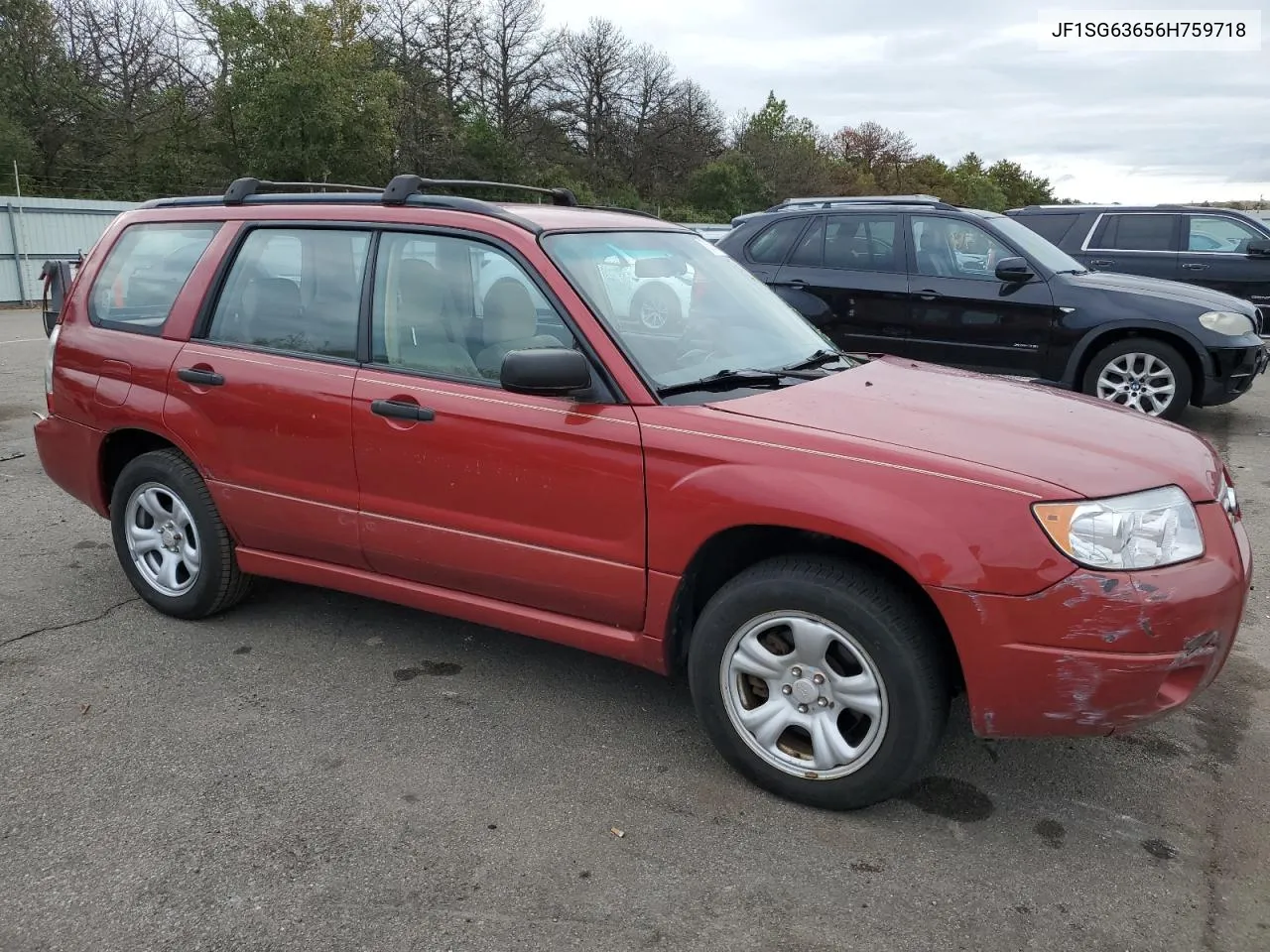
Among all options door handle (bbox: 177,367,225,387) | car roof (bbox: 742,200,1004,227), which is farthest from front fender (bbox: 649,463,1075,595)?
car roof (bbox: 742,200,1004,227)

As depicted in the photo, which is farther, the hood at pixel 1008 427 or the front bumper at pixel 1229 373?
the front bumper at pixel 1229 373

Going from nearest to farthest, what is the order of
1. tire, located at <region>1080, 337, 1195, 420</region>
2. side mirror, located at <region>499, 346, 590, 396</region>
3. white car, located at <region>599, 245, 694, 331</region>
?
side mirror, located at <region>499, 346, 590, 396</region>, white car, located at <region>599, 245, 694, 331</region>, tire, located at <region>1080, 337, 1195, 420</region>

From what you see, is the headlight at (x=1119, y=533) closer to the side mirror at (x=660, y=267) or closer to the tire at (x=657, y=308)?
the tire at (x=657, y=308)

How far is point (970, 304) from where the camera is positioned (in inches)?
314

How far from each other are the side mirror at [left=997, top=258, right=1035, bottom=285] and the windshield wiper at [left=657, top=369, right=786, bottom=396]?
4.97 meters

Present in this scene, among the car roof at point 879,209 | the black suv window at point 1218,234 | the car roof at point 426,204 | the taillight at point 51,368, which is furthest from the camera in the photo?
the black suv window at point 1218,234

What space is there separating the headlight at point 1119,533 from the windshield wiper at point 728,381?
41.8 inches

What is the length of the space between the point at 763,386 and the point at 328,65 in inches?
1220

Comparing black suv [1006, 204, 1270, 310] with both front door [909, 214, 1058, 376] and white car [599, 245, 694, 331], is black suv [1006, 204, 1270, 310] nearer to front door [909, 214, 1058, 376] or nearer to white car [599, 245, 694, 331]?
front door [909, 214, 1058, 376]

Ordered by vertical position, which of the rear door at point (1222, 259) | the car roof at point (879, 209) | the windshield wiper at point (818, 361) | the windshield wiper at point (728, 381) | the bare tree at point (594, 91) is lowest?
the windshield wiper at point (728, 381)

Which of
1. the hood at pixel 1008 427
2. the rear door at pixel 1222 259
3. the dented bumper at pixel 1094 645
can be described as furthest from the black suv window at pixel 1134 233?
the dented bumper at pixel 1094 645

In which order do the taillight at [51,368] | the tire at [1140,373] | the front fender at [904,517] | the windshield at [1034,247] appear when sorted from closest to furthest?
1. the front fender at [904,517]
2. the taillight at [51,368]
3. the tire at [1140,373]
4. the windshield at [1034,247]

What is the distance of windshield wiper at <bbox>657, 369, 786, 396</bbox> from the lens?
10.5ft

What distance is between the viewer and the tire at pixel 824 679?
9.05 feet
